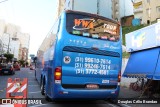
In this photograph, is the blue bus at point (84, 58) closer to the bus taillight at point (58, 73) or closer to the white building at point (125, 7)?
the bus taillight at point (58, 73)

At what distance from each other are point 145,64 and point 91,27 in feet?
14.4

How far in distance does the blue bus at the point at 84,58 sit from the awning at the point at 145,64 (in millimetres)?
2473

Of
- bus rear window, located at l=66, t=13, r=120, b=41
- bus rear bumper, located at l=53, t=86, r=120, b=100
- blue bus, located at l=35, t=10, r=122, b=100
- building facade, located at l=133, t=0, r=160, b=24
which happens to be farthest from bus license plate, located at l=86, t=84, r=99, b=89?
building facade, located at l=133, t=0, r=160, b=24

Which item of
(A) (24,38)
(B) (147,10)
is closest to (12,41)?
(A) (24,38)

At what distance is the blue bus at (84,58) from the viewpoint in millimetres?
8992

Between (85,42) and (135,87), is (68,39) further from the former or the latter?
(135,87)

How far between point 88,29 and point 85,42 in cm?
54

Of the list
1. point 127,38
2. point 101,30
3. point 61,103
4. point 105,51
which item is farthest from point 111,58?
point 127,38

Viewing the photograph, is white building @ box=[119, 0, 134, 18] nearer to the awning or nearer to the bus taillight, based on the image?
the awning

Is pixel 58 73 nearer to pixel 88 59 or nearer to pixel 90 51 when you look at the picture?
pixel 88 59

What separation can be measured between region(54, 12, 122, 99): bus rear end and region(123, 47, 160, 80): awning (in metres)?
2.45

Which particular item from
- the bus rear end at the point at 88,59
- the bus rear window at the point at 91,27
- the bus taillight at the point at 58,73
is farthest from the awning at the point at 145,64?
the bus taillight at the point at 58,73

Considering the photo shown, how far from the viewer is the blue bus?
8.99 m

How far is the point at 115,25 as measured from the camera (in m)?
10.3
